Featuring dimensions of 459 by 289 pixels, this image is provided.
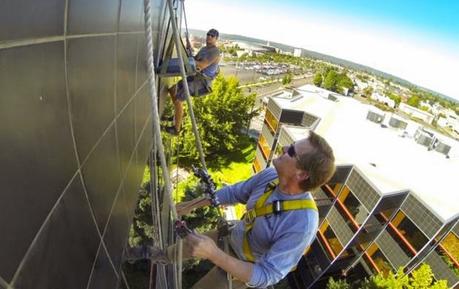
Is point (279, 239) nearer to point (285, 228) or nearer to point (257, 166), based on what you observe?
point (285, 228)

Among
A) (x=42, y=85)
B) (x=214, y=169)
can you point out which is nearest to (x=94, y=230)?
(x=42, y=85)

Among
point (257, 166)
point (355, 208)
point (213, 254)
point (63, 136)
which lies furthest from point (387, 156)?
point (63, 136)

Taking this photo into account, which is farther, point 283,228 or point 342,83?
point 342,83

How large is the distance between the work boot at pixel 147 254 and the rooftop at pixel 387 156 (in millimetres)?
12912

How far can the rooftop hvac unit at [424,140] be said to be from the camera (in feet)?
75.0

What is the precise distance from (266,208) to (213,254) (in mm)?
664

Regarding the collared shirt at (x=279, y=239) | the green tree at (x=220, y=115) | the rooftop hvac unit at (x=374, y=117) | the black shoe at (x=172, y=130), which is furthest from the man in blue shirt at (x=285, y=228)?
the rooftop hvac unit at (x=374, y=117)

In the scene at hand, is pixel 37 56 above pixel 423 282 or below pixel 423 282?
above

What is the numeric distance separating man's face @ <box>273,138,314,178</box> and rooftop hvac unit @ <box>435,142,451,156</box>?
24103 millimetres

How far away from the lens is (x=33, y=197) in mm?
1363

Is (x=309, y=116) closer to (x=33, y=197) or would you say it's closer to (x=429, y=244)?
(x=429, y=244)

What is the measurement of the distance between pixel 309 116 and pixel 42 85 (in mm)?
23011

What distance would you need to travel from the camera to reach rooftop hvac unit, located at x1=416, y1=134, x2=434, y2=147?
22859mm

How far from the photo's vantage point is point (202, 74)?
6059mm
